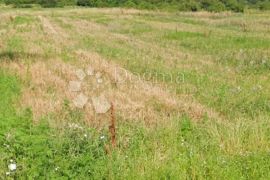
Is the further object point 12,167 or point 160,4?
point 160,4

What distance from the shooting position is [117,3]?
75000 mm

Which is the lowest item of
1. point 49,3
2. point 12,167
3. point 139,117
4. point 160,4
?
point 160,4

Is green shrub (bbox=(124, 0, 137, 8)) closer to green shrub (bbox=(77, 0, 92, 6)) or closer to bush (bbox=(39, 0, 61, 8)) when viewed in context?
green shrub (bbox=(77, 0, 92, 6))

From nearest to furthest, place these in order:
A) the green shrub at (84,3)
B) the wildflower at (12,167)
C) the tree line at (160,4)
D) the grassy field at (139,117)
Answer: the wildflower at (12,167)
the grassy field at (139,117)
the tree line at (160,4)
the green shrub at (84,3)

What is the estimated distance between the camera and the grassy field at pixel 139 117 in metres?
5.83

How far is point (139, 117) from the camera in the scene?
27.6 feet

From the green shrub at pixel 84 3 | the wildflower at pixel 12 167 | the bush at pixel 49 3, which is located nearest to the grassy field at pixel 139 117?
the wildflower at pixel 12 167

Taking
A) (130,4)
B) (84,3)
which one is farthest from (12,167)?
(84,3)

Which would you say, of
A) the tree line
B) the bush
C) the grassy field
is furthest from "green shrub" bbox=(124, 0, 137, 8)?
the grassy field

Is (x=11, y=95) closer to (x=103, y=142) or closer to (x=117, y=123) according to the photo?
(x=117, y=123)

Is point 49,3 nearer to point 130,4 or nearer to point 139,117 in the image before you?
point 130,4

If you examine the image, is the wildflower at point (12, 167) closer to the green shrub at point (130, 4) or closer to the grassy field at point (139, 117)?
the grassy field at point (139, 117)

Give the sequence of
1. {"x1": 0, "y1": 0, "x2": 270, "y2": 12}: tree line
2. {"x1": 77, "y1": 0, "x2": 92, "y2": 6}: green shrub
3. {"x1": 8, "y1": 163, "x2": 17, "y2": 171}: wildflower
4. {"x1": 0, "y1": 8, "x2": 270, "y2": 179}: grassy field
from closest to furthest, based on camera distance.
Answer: {"x1": 8, "y1": 163, "x2": 17, "y2": 171}: wildflower → {"x1": 0, "y1": 8, "x2": 270, "y2": 179}: grassy field → {"x1": 0, "y1": 0, "x2": 270, "y2": 12}: tree line → {"x1": 77, "y1": 0, "x2": 92, "y2": 6}: green shrub

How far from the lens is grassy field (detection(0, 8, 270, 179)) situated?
583cm
